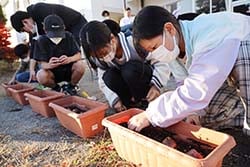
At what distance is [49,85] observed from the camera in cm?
264

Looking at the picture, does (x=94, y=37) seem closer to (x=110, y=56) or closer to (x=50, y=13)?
(x=110, y=56)

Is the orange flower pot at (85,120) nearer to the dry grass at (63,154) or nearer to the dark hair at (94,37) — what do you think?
the dry grass at (63,154)

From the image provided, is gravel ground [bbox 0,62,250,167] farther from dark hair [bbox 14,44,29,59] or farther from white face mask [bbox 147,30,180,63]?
dark hair [bbox 14,44,29,59]

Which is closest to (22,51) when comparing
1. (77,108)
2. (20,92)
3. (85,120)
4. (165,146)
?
(20,92)

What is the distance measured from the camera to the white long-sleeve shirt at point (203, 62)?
3.47ft

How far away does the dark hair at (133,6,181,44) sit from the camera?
1.12 meters

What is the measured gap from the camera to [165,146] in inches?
40.8

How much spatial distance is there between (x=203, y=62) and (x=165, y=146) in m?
0.34

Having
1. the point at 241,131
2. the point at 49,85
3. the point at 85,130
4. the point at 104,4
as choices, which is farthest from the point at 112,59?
the point at 104,4

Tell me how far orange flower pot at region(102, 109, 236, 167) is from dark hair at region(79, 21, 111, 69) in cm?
42

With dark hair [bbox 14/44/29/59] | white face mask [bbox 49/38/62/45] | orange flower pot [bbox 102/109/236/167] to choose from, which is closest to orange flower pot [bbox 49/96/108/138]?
orange flower pot [bbox 102/109/236/167]

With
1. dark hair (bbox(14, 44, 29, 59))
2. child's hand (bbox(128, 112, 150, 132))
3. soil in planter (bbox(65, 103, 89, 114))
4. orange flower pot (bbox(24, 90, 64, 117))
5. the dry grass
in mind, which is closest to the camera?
child's hand (bbox(128, 112, 150, 132))

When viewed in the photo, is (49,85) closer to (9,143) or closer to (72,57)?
(72,57)

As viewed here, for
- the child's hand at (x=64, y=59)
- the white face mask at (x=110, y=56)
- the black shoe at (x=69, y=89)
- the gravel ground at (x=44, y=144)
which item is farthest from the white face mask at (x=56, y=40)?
the white face mask at (x=110, y=56)
